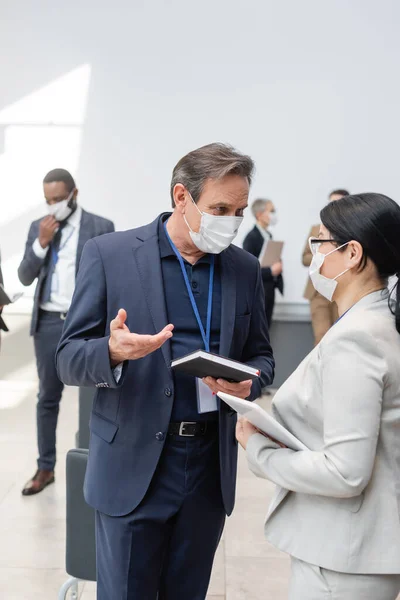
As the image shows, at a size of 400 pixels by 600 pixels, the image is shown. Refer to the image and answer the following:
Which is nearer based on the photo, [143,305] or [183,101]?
[143,305]

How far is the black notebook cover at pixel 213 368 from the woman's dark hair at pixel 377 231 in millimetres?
380

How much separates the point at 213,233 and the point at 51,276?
249cm

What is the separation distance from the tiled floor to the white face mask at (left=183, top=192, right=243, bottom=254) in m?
2.02

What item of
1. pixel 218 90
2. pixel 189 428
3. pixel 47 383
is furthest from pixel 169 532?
pixel 218 90

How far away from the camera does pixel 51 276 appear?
4.38 m

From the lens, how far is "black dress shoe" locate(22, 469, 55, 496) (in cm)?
451

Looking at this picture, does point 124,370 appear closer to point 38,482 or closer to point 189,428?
point 189,428

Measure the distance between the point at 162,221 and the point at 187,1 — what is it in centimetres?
581

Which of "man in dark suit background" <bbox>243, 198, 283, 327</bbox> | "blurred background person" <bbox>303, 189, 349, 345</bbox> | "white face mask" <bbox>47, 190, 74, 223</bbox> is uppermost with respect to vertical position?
"white face mask" <bbox>47, 190, 74, 223</bbox>

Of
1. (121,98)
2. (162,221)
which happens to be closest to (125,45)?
(121,98)

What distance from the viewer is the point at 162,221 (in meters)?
2.21

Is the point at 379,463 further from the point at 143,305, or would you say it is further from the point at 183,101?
the point at 183,101

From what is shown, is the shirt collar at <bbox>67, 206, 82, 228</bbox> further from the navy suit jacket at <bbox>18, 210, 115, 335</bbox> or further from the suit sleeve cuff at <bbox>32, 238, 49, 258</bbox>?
the suit sleeve cuff at <bbox>32, 238, 49, 258</bbox>

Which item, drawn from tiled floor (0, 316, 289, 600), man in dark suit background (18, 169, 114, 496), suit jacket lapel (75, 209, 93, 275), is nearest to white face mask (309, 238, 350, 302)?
tiled floor (0, 316, 289, 600)
